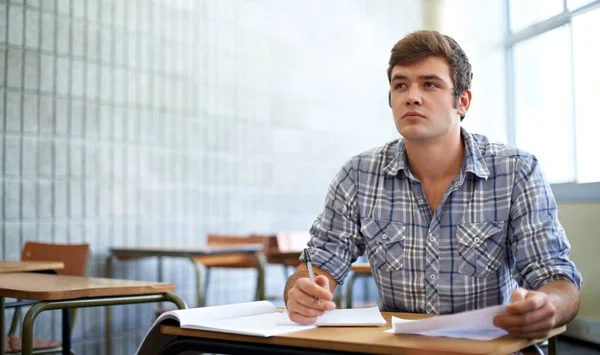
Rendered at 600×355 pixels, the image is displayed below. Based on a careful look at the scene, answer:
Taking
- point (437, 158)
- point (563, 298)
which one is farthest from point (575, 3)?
point (563, 298)

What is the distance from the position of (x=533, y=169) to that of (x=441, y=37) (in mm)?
369

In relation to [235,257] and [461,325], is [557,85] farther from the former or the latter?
[461,325]

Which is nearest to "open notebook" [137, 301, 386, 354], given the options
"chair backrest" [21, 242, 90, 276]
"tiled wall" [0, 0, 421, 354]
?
"chair backrest" [21, 242, 90, 276]

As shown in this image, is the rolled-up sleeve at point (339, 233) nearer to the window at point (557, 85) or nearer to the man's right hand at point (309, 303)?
the man's right hand at point (309, 303)

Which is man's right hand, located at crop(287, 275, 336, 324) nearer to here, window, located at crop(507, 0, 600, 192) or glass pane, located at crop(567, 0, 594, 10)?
window, located at crop(507, 0, 600, 192)

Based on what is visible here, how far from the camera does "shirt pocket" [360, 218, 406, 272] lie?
152 centimetres

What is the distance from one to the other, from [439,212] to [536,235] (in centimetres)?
22

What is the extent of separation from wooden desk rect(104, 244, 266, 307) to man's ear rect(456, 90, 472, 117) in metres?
2.15

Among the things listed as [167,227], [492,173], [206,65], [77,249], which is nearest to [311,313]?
[492,173]

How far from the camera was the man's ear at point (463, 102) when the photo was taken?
1607 millimetres

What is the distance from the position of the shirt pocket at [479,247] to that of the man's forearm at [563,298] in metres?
0.20

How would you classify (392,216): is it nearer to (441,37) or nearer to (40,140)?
Result: (441,37)

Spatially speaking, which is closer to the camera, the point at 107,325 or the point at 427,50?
the point at 427,50

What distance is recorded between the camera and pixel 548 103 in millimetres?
4453
